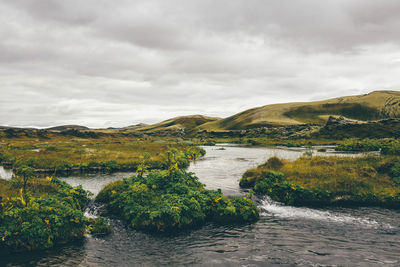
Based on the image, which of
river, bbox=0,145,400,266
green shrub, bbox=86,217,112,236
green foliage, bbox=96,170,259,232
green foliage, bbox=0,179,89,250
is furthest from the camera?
green foliage, bbox=96,170,259,232

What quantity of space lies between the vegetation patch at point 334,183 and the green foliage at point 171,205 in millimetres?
6367

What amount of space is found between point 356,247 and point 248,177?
1625 centimetres

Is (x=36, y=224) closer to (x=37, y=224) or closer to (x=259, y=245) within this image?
(x=37, y=224)

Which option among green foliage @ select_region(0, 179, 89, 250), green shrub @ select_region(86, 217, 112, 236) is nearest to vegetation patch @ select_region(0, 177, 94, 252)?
green foliage @ select_region(0, 179, 89, 250)

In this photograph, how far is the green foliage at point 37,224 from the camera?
555 inches

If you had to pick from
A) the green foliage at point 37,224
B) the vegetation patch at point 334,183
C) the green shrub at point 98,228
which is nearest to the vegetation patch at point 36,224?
the green foliage at point 37,224

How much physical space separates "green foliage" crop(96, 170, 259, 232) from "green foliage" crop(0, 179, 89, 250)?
416 centimetres

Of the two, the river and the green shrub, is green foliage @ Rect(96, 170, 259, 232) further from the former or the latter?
the green shrub

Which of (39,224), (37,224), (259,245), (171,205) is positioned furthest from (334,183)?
(37,224)

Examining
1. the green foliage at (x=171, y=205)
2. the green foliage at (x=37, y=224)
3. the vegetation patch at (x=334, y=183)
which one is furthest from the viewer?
the vegetation patch at (x=334, y=183)

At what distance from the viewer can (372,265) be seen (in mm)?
13000

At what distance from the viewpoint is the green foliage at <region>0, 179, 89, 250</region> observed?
1409cm

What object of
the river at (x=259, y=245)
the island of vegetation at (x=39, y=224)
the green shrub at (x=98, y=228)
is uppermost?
the island of vegetation at (x=39, y=224)

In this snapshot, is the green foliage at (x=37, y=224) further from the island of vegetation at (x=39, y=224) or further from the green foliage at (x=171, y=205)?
the green foliage at (x=171, y=205)
